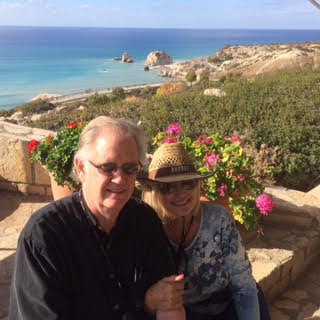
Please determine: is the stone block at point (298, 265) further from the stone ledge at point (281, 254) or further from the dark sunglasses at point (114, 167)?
the dark sunglasses at point (114, 167)

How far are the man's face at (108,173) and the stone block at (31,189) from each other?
3.41m

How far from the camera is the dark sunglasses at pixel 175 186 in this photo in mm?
2049

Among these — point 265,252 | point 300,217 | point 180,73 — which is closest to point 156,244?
point 265,252

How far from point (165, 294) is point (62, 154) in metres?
2.27

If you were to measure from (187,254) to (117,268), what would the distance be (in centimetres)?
48

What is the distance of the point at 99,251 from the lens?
65.1 inches

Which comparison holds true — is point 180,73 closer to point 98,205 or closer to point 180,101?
point 180,101

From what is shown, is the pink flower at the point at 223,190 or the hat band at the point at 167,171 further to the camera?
the pink flower at the point at 223,190

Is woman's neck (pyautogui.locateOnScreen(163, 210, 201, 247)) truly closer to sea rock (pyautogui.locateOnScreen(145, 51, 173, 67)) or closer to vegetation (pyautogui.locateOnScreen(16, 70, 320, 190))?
vegetation (pyautogui.locateOnScreen(16, 70, 320, 190))

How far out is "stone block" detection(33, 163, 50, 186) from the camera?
4.81 meters

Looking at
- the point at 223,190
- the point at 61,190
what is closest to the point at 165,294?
the point at 223,190

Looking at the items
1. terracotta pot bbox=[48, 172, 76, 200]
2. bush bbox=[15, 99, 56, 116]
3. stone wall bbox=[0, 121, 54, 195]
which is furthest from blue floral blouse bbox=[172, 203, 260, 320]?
bush bbox=[15, 99, 56, 116]

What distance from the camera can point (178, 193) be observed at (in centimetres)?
206

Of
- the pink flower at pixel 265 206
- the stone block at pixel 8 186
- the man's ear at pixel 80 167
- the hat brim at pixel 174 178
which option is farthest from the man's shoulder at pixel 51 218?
the stone block at pixel 8 186
